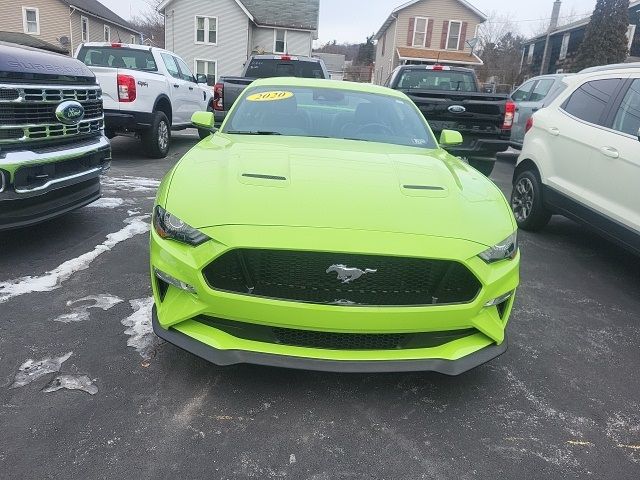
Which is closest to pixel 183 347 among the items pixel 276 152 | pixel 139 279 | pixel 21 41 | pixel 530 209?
pixel 276 152

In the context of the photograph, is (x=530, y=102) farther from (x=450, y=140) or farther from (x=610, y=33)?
(x=610, y=33)

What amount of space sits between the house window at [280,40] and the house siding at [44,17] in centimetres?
1269

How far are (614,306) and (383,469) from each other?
9.26 ft

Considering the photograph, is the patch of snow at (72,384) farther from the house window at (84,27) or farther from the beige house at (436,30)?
the beige house at (436,30)

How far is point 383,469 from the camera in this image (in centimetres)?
222

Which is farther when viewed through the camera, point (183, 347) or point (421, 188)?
point (421, 188)

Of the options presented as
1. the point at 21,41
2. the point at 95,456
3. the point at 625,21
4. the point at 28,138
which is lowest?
the point at 95,456

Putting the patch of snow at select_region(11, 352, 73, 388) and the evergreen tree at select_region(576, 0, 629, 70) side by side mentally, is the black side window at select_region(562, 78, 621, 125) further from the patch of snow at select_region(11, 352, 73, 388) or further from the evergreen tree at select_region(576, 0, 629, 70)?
the evergreen tree at select_region(576, 0, 629, 70)

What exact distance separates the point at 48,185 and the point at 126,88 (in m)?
4.68

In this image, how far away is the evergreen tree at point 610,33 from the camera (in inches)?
1171

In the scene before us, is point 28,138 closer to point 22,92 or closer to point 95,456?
point 22,92

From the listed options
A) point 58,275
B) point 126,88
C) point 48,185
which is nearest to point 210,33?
point 126,88

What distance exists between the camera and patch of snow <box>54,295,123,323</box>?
3.32m

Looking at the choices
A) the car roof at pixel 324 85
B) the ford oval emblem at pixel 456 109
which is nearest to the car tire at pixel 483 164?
the ford oval emblem at pixel 456 109
